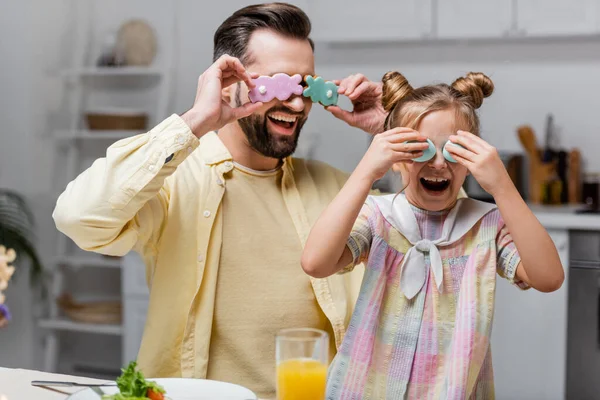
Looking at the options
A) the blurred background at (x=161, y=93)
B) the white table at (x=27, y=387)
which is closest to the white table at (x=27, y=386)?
the white table at (x=27, y=387)

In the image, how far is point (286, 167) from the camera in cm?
184

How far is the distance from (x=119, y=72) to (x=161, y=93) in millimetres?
225

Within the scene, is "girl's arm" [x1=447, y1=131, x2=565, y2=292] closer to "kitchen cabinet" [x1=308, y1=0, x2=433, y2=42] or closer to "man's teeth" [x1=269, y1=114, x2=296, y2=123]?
"man's teeth" [x1=269, y1=114, x2=296, y2=123]

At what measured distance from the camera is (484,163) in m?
1.27

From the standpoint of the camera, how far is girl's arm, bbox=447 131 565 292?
1270 mm

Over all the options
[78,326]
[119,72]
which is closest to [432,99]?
[119,72]

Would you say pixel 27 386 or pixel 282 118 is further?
pixel 282 118

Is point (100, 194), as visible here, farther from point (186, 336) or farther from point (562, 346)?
point (562, 346)

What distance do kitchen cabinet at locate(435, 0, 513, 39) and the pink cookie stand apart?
2250mm

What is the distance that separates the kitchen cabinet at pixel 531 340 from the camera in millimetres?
3186

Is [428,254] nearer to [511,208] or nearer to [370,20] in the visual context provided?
[511,208]

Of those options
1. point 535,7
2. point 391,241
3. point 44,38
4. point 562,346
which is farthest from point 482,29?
point 391,241

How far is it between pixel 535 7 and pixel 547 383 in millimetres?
1613

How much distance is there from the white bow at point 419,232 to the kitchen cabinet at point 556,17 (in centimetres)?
235
